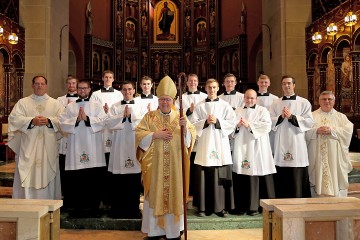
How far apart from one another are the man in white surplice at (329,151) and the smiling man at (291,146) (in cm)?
16

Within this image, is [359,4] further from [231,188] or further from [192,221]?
[192,221]

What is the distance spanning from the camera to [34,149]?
6188 millimetres

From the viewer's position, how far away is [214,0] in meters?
16.9

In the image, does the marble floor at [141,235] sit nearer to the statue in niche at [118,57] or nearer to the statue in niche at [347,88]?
the statue in niche at [347,88]

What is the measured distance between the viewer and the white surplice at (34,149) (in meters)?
6.13

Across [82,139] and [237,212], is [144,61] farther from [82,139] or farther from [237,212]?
[237,212]

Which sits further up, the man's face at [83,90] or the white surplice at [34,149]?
the man's face at [83,90]

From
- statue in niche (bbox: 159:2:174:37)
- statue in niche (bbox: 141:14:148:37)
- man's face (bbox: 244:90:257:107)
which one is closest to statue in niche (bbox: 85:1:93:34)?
statue in niche (bbox: 141:14:148:37)

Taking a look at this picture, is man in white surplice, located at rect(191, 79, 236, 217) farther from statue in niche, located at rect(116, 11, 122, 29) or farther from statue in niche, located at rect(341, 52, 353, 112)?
statue in niche, located at rect(116, 11, 122, 29)

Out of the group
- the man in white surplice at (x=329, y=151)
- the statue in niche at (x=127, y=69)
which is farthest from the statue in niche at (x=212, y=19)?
the man in white surplice at (x=329, y=151)

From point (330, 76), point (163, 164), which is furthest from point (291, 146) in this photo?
point (330, 76)

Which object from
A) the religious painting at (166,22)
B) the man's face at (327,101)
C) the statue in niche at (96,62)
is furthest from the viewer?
the religious painting at (166,22)

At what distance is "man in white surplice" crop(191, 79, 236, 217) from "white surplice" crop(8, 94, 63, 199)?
7.08 feet

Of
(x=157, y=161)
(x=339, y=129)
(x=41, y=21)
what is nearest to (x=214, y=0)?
(x=41, y=21)
